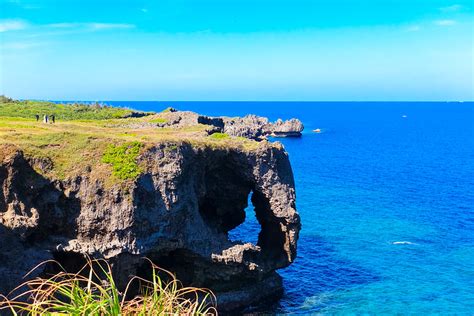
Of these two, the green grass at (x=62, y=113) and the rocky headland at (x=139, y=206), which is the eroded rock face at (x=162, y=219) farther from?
the green grass at (x=62, y=113)

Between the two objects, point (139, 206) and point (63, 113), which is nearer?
point (139, 206)

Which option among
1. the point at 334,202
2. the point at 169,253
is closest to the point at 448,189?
the point at 334,202

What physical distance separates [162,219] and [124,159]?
526cm

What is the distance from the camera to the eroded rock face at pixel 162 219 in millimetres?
31688

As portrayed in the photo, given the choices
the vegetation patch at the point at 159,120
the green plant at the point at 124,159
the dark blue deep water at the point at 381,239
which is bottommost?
the dark blue deep water at the point at 381,239

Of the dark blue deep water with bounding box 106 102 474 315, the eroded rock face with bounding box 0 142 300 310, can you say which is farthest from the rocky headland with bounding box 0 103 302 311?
the dark blue deep water with bounding box 106 102 474 315

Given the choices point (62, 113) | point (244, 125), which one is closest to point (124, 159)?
point (62, 113)

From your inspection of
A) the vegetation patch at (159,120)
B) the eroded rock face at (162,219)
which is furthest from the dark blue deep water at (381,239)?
the vegetation patch at (159,120)

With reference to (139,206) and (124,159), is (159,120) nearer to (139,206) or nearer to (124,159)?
(124,159)

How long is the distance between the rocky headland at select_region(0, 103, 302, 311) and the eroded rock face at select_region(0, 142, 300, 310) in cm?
7

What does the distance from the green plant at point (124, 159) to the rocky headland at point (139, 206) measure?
0.32 ft

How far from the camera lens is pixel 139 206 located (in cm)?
3434

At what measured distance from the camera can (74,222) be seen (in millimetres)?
33562

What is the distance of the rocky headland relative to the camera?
32.1m
